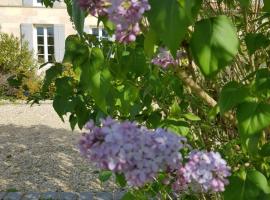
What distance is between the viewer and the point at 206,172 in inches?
39.0

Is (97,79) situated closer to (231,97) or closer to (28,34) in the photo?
(231,97)

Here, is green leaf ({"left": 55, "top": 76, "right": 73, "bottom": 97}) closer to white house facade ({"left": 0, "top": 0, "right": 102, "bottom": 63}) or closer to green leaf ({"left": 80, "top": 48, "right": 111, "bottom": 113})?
green leaf ({"left": 80, "top": 48, "right": 111, "bottom": 113})

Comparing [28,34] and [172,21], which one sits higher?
[172,21]

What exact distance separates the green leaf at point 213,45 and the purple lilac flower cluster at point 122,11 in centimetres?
12

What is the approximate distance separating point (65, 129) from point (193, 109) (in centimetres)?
697

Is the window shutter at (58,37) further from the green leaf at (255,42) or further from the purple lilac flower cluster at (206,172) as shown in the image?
the purple lilac flower cluster at (206,172)

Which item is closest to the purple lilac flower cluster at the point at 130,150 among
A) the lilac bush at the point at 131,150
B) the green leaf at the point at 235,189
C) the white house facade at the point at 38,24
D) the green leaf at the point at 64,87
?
the lilac bush at the point at 131,150

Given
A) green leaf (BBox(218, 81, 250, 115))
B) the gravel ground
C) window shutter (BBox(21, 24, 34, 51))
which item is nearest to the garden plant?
green leaf (BBox(218, 81, 250, 115))

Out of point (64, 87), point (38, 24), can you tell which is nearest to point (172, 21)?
point (64, 87)

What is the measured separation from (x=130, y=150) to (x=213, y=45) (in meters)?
0.24

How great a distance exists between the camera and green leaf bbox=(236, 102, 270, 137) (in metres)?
Answer: 1.05

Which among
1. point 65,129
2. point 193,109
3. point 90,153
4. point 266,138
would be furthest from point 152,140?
point 65,129

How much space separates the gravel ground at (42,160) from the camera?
5.65 meters

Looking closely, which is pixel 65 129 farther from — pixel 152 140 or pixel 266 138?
pixel 152 140
